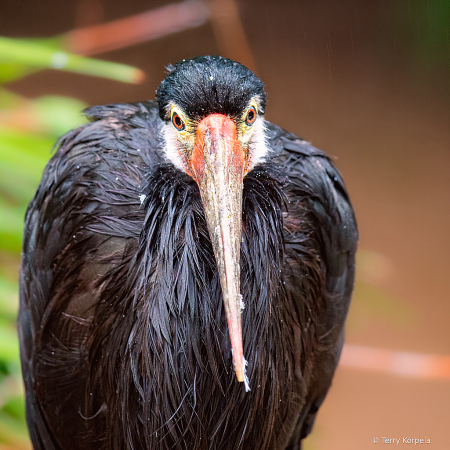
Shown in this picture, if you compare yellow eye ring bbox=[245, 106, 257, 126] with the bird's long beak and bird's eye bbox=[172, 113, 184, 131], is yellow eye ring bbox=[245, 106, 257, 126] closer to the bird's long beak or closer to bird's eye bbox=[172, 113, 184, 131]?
the bird's long beak

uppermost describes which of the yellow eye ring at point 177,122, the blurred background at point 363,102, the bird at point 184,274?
the blurred background at point 363,102

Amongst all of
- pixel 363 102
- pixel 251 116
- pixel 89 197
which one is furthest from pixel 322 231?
pixel 363 102

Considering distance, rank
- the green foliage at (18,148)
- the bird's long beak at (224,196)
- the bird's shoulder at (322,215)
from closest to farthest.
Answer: the bird's long beak at (224,196) < the bird's shoulder at (322,215) < the green foliage at (18,148)

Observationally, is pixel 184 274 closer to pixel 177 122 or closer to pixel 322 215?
pixel 177 122

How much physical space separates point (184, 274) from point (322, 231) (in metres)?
0.69

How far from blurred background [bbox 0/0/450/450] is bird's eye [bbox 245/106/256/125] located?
2.31m

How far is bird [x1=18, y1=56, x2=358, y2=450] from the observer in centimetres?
152

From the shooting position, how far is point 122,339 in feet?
5.49

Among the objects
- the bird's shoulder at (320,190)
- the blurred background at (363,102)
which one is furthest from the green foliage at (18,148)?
the blurred background at (363,102)

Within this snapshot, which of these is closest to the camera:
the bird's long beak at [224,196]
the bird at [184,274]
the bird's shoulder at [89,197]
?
the bird's long beak at [224,196]

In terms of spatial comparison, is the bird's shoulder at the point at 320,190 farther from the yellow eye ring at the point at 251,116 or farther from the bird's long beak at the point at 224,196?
the bird's long beak at the point at 224,196

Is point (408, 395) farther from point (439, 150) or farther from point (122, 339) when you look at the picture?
point (122, 339)

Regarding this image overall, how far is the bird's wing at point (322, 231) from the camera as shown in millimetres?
1948

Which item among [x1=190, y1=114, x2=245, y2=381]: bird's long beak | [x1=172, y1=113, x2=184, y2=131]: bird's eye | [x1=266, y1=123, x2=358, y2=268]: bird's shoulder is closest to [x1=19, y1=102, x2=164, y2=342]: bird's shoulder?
[x1=172, y1=113, x2=184, y2=131]: bird's eye
